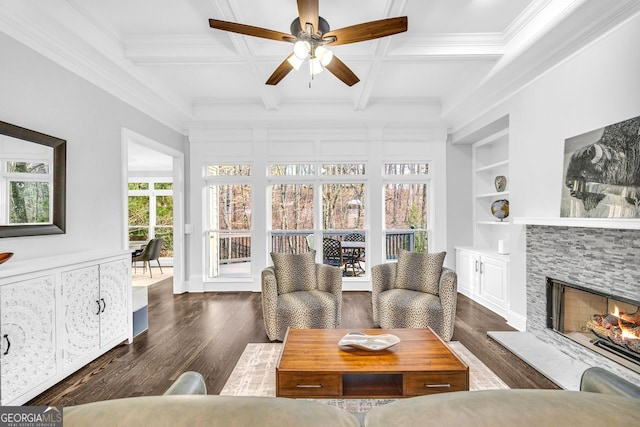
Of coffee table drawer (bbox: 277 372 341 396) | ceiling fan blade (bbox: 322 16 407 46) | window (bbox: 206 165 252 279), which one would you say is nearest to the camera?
coffee table drawer (bbox: 277 372 341 396)

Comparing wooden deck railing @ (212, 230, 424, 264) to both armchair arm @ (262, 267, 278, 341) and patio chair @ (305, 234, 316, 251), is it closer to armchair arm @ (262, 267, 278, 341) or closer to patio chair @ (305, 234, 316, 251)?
patio chair @ (305, 234, 316, 251)

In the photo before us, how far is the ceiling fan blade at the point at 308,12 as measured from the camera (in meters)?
2.04

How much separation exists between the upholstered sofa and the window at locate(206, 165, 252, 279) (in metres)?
4.75

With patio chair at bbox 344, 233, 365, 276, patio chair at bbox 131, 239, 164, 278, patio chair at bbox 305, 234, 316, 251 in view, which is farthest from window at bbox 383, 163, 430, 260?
patio chair at bbox 131, 239, 164, 278

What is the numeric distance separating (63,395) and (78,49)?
9.19ft

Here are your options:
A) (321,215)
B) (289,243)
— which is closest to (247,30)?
(321,215)

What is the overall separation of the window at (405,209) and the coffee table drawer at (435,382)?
11.6ft

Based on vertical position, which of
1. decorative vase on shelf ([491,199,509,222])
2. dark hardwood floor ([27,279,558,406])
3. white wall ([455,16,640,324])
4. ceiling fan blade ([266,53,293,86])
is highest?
ceiling fan blade ([266,53,293,86])

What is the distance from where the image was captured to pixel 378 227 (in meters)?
5.29

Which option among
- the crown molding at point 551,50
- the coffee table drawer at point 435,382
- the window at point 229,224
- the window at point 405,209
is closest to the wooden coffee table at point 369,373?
the coffee table drawer at point 435,382

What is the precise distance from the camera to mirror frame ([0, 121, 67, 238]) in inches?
94.3

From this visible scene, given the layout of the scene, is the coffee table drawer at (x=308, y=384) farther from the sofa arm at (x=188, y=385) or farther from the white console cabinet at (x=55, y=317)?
the white console cabinet at (x=55, y=317)

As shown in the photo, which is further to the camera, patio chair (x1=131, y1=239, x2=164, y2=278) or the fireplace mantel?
patio chair (x1=131, y1=239, x2=164, y2=278)

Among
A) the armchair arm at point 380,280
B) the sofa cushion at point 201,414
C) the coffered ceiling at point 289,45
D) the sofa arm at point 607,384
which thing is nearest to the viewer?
the sofa cushion at point 201,414
